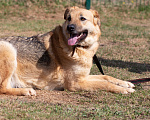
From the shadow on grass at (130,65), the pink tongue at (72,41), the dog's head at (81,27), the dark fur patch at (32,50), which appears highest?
the dog's head at (81,27)

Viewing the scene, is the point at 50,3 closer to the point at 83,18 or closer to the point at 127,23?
the point at 127,23

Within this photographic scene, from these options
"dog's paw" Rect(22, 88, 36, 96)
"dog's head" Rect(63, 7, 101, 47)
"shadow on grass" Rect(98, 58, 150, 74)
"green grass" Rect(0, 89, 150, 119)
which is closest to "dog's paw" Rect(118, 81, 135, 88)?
"green grass" Rect(0, 89, 150, 119)

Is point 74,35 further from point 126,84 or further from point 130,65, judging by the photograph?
point 130,65

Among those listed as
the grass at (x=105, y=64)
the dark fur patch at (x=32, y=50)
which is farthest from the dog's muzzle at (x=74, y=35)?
the grass at (x=105, y=64)

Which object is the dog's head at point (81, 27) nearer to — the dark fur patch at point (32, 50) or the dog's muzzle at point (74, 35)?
the dog's muzzle at point (74, 35)

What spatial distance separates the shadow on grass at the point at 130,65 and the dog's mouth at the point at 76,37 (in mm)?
2097

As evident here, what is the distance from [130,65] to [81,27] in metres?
2.55

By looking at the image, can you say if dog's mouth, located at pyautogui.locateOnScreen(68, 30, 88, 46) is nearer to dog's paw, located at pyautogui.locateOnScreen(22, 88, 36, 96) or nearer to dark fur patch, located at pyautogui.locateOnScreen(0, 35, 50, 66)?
dark fur patch, located at pyautogui.locateOnScreen(0, 35, 50, 66)

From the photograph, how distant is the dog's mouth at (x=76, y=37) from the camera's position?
14.7 feet

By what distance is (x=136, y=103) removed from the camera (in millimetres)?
4078

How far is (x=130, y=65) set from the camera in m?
6.63

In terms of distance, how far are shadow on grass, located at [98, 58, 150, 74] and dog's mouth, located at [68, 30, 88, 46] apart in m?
2.10

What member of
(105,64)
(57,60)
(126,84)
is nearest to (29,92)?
(57,60)

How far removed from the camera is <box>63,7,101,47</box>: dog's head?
4.52m
